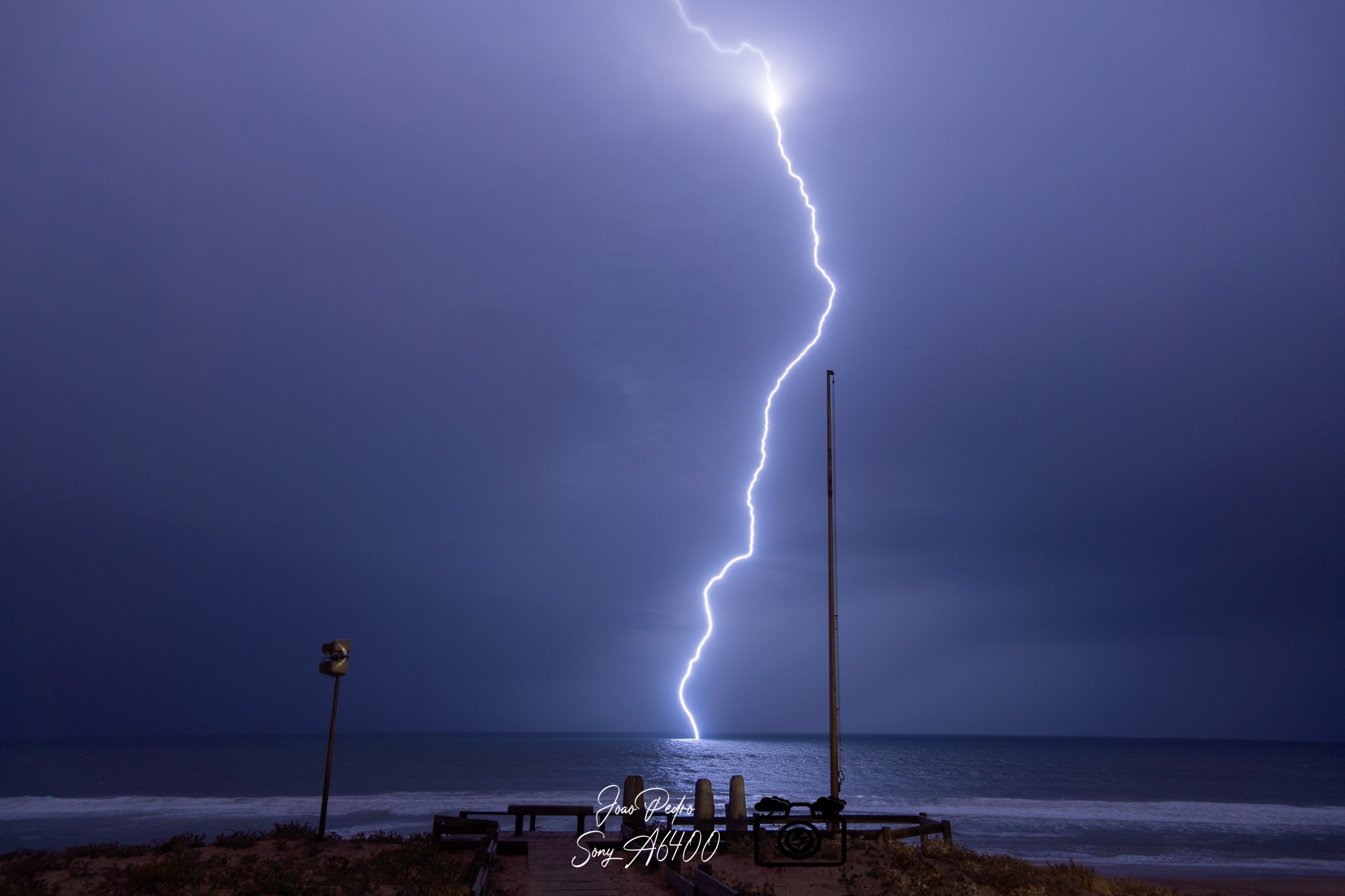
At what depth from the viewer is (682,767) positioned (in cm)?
6744

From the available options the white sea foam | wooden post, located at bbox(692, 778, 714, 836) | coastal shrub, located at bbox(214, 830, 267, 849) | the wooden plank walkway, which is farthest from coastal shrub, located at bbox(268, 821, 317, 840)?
the white sea foam

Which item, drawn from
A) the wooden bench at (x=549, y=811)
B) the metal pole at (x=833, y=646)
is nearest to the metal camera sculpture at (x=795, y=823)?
the metal pole at (x=833, y=646)

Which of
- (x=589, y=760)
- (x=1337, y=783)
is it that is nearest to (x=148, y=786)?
(x=589, y=760)

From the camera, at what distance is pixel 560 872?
512 inches

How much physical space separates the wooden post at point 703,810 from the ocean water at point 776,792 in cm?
1590

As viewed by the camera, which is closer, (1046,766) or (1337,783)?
(1337,783)

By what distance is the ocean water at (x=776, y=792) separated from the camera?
29.2 meters

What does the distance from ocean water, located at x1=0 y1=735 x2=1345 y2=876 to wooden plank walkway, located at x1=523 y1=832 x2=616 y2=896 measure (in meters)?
15.7

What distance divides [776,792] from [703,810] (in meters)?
34.6

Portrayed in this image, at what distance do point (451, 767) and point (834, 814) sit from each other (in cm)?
6528

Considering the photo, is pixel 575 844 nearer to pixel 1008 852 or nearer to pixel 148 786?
pixel 1008 852

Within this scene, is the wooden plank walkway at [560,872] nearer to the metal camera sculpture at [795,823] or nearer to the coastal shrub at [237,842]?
the metal camera sculpture at [795,823]

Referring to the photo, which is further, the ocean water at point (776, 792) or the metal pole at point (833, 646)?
the ocean water at point (776, 792)

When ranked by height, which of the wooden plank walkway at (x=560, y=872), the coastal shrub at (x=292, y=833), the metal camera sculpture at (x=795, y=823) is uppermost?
the metal camera sculpture at (x=795, y=823)
